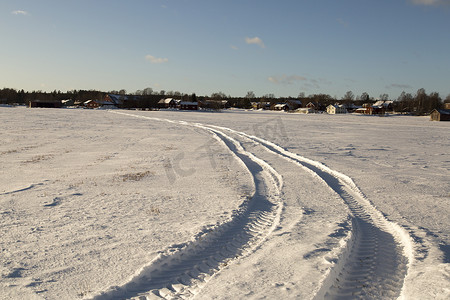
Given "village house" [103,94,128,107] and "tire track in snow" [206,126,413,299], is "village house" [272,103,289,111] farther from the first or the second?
"tire track in snow" [206,126,413,299]

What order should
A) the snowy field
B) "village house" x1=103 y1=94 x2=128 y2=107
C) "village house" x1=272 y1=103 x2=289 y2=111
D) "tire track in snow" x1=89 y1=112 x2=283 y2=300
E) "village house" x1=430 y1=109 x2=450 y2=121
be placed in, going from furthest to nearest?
"village house" x1=272 y1=103 x2=289 y2=111, "village house" x1=103 y1=94 x2=128 y2=107, "village house" x1=430 y1=109 x2=450 y2=121, the snowy field, "tire track in snow" x1=89 y1=112 x2=283 y2=300

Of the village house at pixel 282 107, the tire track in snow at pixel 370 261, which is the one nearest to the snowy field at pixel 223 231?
the tire track in snow at pixel 370 261

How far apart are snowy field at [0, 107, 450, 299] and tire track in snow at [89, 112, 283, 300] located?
0.03 meters

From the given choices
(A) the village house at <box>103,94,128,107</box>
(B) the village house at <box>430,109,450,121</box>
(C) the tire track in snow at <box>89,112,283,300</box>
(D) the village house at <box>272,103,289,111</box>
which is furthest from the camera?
(D) the village house at <box>272,103,289,111</box>

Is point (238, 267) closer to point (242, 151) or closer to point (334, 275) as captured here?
point (334, 275)

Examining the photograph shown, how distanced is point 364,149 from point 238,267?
19586 mm

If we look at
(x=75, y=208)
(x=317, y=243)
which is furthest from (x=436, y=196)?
(x=75, y=208)

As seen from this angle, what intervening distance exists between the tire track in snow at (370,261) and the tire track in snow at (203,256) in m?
1.79

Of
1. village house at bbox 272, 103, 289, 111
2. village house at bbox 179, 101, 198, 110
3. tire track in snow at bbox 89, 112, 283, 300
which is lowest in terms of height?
tire track in snow at bbox 89, 112, 283, 300

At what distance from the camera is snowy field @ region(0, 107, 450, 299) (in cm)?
558

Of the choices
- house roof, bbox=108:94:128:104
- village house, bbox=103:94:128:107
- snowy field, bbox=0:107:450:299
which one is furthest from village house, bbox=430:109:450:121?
house roof, bbox=108:94:128:104

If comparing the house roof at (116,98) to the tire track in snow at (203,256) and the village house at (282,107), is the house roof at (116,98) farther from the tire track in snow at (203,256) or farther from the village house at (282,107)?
the tire track in snow at (203,256)

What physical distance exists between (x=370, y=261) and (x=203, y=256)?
3.23 meters

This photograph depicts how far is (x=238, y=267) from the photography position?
20.1ft
